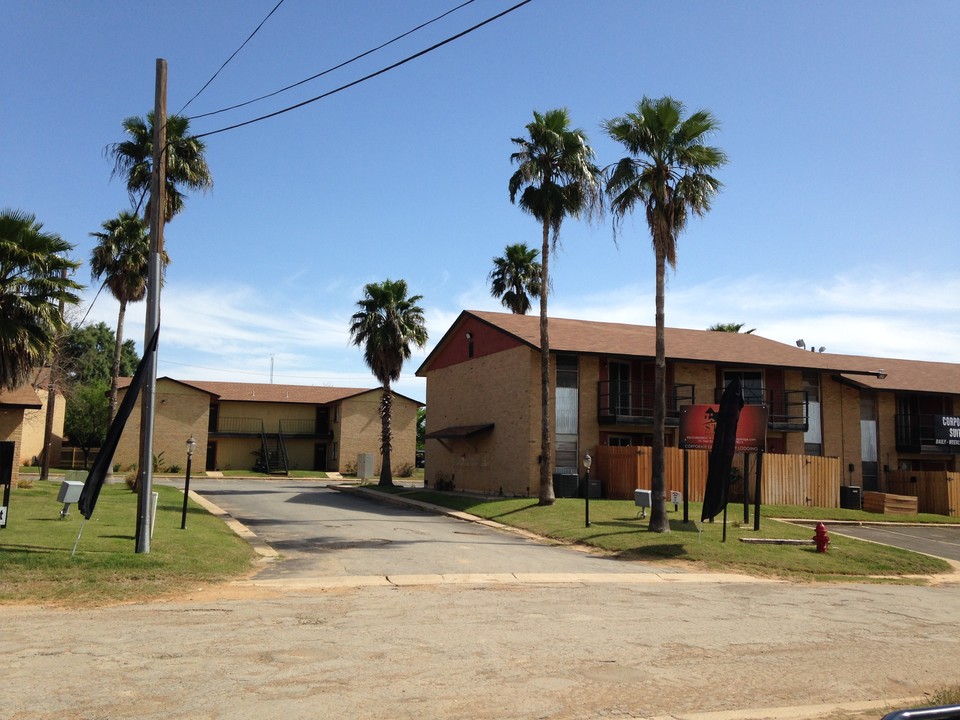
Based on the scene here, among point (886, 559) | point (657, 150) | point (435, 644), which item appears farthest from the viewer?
point (657, 150)

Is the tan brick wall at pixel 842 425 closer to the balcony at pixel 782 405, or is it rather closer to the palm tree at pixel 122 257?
the balcony at pixel 782 405

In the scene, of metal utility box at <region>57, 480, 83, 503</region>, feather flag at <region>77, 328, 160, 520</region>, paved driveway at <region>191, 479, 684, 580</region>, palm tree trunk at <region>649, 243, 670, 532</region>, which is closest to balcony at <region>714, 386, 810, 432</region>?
palm tree trunk at <region>649, 243, 670, 532</region>

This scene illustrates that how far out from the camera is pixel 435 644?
348 inches

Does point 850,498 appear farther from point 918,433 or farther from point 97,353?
point 97,353

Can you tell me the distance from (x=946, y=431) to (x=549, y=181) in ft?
75.7

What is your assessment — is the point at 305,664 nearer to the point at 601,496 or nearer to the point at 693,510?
the point at 693,510

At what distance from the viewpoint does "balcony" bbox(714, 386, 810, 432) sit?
33.8m

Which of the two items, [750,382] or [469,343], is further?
[469,343]

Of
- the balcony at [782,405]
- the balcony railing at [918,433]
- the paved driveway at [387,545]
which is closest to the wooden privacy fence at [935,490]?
the balcony railing at [918,433]

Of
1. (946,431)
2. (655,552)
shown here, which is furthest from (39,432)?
(946,431)

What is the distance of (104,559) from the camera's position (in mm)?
12969

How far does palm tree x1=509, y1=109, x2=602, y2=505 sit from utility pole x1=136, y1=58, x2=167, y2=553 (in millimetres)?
14656

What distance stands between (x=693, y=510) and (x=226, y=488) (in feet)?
75.0

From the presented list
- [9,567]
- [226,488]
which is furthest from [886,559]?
[226,488]
